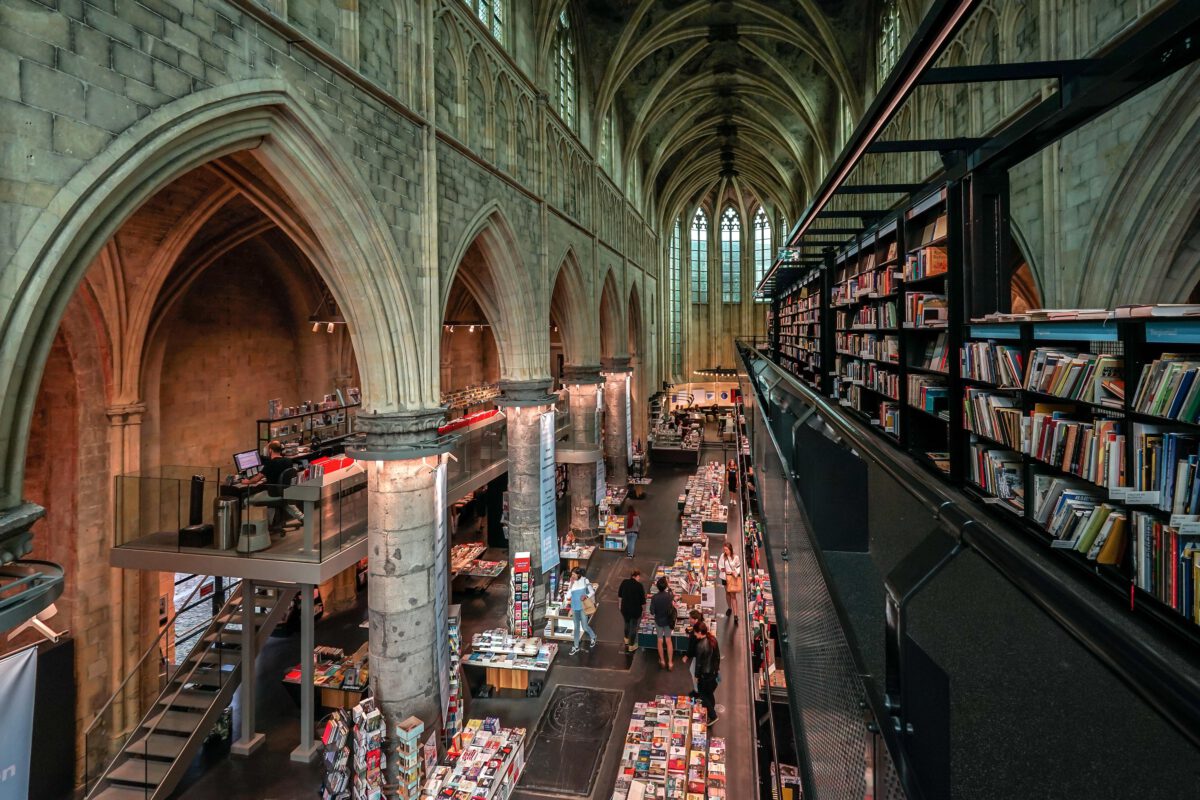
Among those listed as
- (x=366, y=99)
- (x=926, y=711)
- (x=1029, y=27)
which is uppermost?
(x=1029, y=27)

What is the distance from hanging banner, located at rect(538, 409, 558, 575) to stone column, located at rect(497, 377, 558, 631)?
0.10 meters

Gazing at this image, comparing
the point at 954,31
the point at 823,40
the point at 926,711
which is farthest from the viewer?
the point at 823,40

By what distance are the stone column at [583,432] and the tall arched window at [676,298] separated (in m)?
21.2

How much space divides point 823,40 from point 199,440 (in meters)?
17.2

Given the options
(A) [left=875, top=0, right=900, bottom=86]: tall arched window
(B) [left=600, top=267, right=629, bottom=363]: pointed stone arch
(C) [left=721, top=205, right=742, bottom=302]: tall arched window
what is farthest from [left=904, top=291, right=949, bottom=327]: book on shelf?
(C) [left=721, top=205, right=742, bottom=302]: tall arched window

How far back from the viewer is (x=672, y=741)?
660 cm

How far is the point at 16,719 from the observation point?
3742mm

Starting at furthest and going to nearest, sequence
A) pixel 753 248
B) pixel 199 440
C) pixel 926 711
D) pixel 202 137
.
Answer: pixel 753 248 < pixel 199 440 < pixel 202 137 < pixel 926 711

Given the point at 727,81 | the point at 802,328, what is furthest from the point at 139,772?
the point at 727,81

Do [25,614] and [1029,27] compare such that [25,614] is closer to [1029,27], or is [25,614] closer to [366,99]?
[366,99]

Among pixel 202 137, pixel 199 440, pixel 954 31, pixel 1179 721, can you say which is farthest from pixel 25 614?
pixel 199 440

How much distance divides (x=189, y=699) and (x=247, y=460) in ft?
13.5

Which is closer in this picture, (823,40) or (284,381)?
(284,381)

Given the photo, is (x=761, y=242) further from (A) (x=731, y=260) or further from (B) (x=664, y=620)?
(B) (x=664, y=620)
